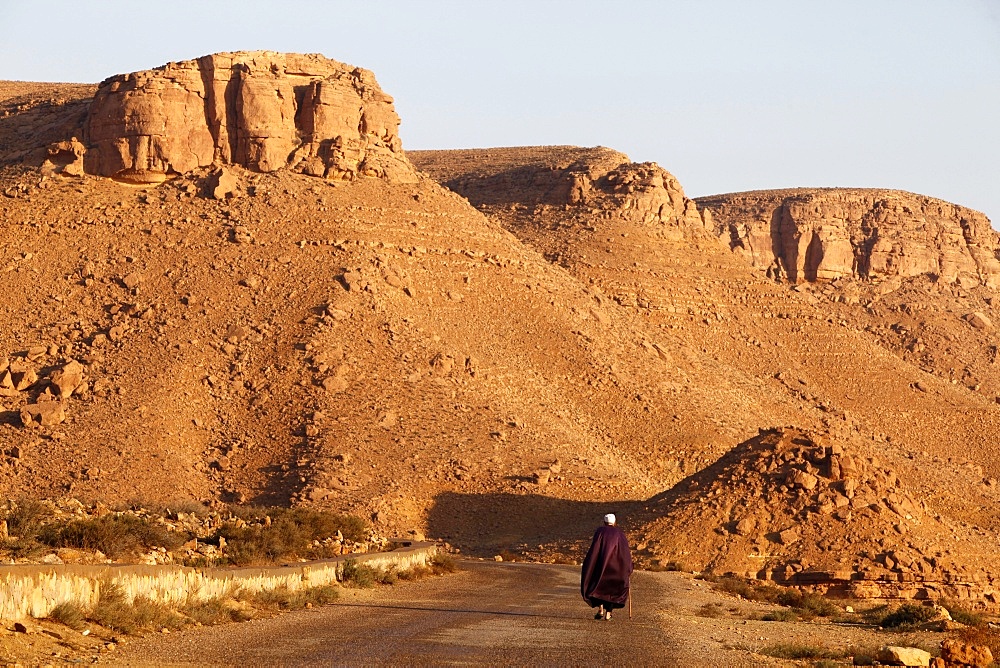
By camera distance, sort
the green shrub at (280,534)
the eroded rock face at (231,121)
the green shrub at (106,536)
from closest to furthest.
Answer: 1. the green shrub at (106,536)
2. the green shrub at (280,534)
3. the eroded rock face at (231,121)

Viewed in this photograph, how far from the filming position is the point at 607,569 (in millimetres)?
20234

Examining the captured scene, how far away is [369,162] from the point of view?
65.7 metres

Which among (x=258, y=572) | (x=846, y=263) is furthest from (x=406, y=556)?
(x=846, y=263)

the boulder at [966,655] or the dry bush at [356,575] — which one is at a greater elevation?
the boulder at [966,655]

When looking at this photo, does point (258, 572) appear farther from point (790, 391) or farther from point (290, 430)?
point (790, 391)

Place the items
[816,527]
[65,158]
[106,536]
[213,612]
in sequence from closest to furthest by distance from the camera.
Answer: [213,612], [106,536], [816,527], [65,158]

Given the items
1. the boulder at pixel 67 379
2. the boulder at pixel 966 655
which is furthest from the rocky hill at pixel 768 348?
the boulder at pixel 966 655

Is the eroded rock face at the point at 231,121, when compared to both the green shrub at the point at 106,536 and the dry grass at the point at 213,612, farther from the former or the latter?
the dry grass at the point at 213,612

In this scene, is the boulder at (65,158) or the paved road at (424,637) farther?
the boulder at (65,158)

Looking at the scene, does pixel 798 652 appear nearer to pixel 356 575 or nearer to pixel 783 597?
pixel 356 575

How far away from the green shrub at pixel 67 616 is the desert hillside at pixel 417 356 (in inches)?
1067

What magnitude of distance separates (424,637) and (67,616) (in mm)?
3982

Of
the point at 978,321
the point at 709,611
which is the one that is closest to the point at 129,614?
the point at 709,611

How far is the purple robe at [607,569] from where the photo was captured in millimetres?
20141
